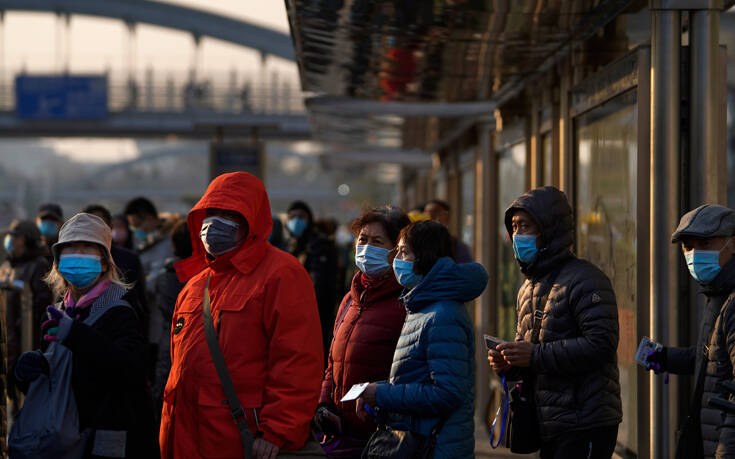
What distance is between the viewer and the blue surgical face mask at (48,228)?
938 centimetres

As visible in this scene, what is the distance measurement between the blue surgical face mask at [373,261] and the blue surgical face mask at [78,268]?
3.82 feet

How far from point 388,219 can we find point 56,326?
1.49 metres

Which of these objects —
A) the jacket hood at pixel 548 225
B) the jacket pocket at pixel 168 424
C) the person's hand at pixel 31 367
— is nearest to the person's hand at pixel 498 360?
the jacket hood at pixel 548 225

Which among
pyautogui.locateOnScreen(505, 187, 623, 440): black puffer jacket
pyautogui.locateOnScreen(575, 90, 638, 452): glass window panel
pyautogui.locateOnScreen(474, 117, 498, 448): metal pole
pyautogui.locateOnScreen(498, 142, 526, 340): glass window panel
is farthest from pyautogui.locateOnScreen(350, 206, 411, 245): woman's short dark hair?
pyautogui.locateOnScreen(474, 117, 498, 448): metal pole

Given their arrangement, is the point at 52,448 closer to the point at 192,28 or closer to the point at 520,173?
the point at 520,173

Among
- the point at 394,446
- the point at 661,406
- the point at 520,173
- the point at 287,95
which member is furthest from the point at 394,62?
the point at 287,95

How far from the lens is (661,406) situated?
209 inches

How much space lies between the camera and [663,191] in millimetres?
5352

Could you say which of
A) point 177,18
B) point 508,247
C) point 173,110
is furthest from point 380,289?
point 177,18

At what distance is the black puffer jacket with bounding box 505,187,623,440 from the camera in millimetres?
4555

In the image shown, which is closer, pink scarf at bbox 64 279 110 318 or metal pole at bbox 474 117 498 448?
pink scarf at bbox 64 279 110 318

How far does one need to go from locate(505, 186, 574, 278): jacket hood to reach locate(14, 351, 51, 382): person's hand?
208 centimetres

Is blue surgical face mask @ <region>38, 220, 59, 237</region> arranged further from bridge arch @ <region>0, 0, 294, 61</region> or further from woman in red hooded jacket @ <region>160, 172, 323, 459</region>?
bridge arch @ <region>0, 0, 294, 61</region>

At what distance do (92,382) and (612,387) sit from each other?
218 centimetres
